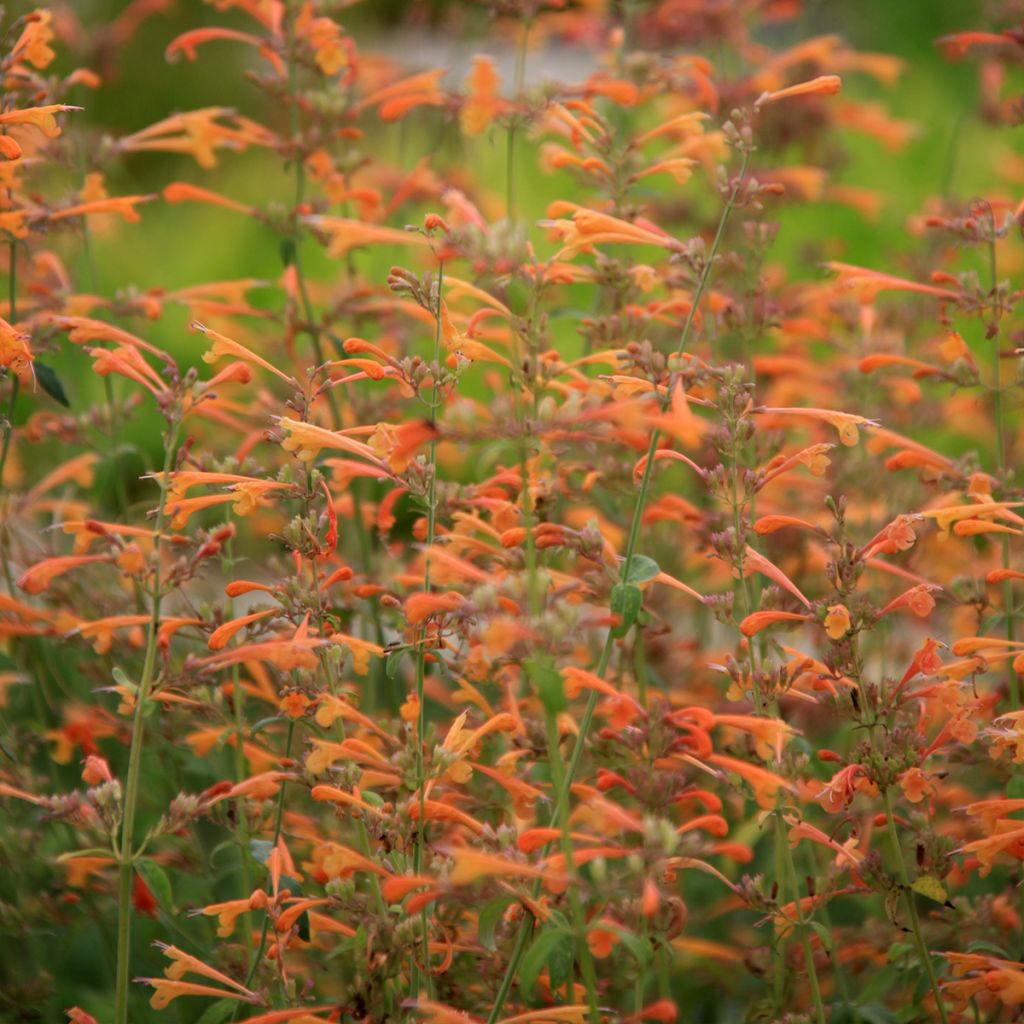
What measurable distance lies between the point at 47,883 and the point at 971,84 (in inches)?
374

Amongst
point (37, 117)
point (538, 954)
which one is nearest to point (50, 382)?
point (37, 117)

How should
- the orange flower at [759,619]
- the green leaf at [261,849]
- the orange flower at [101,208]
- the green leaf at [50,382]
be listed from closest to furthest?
the orange flower at [759,619] → the green leaf at [261,849] → the green leaf at [50,382] → the orange flower at [101,208]

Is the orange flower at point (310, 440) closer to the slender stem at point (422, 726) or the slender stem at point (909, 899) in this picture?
the slender stem at point (422, 726)

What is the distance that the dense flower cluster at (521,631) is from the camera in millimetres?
2150

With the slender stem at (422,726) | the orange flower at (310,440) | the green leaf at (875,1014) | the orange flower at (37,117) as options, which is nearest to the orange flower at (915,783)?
the green leaf at (875,1014)

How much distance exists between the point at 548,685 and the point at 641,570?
0.36 m

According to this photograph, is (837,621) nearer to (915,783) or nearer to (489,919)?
(915,783)

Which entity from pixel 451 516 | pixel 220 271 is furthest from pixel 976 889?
pixel 220 271

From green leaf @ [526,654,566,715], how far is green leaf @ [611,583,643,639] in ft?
0.55

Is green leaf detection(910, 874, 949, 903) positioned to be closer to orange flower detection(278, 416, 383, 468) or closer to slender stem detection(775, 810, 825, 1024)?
slender stem detection(775, 810, 825, 1024)

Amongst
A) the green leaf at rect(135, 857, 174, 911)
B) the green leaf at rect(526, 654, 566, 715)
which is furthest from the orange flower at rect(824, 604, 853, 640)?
the green leaf at rect(135, 857, 174, 911)

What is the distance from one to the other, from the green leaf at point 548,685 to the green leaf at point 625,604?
17 cm

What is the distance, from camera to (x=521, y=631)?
1.81 m

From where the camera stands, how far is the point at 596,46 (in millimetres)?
5359
